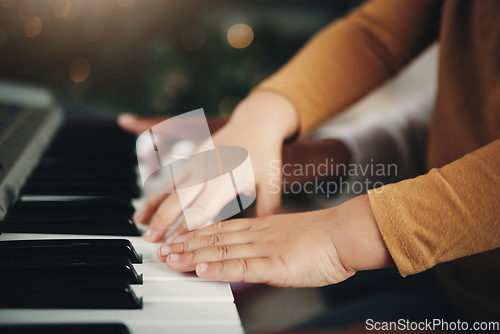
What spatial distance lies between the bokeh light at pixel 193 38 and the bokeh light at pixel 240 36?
0.14 metres

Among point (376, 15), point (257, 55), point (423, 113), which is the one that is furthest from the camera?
point (257, 55)

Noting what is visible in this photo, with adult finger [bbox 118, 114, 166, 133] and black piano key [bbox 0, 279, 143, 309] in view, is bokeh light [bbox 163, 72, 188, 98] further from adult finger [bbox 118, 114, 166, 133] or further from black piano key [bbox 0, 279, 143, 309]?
black piano key [bbox 0, 279, 143, 309]

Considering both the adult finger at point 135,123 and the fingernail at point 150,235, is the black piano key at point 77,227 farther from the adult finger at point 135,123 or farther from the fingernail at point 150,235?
the adult finger at point 135,123

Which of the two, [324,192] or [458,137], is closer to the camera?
[458,137]

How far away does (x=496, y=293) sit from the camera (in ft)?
1.77

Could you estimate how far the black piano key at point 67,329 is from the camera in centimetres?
33

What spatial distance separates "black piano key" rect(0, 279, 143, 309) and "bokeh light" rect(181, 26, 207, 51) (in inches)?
64.0

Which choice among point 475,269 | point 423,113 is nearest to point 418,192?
point 475,269

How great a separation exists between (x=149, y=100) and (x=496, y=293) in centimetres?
167

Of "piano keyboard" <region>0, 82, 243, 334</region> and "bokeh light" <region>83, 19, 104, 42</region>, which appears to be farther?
"bokeh light" <region>83, 19, 104, 42</region>

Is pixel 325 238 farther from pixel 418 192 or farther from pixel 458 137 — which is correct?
pixel 458 137

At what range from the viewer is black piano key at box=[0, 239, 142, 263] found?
418mm

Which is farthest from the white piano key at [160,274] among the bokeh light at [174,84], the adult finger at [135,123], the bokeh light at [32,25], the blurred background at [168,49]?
the bokeh light at [174,84]

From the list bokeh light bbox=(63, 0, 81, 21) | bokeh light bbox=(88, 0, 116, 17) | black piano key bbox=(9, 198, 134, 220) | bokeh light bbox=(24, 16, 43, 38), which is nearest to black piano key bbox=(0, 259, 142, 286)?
black piano key bbox=(9, 198, 134, 220)
